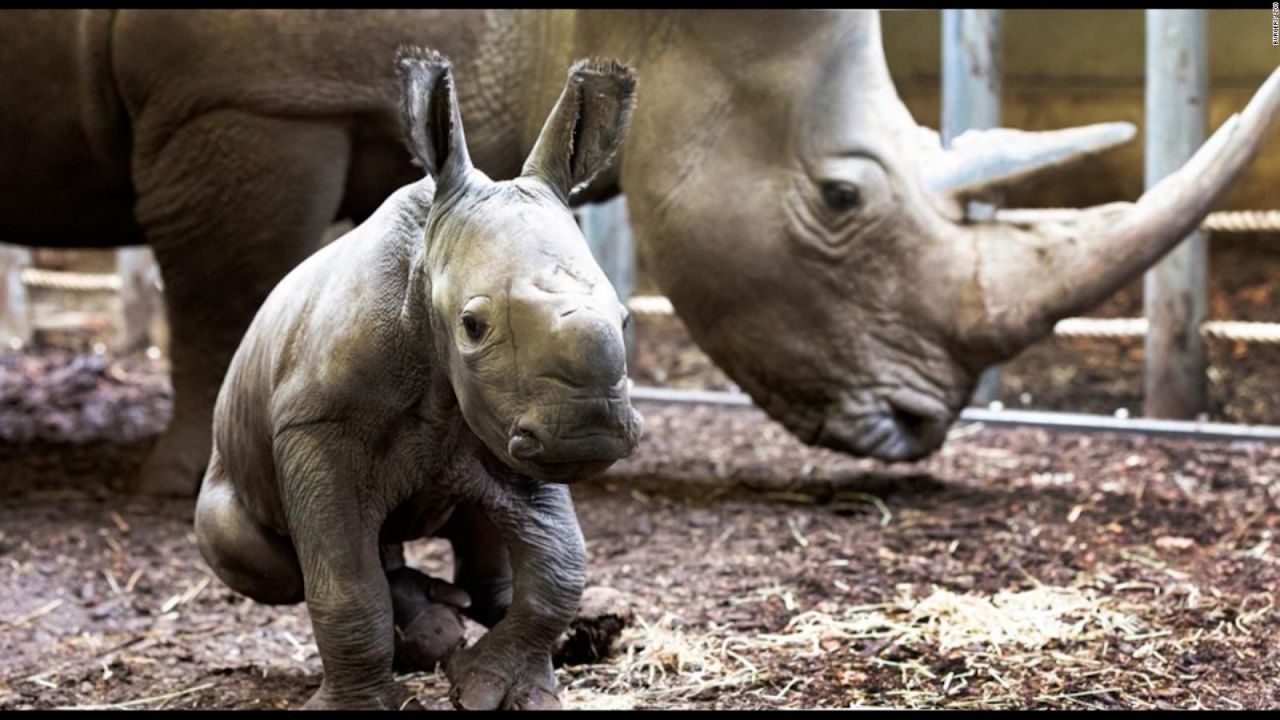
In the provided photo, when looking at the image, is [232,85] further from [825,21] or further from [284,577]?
[284,577]

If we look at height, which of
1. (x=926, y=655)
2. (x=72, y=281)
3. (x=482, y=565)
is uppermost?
(x=482, y=565)

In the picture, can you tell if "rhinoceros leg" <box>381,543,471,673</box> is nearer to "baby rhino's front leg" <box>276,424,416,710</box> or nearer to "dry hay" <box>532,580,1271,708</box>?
"dry hay" <box>532,580,1271,708</box>

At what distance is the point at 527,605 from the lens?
133 inches

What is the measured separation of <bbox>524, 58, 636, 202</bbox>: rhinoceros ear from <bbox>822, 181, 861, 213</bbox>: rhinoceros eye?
2343mm

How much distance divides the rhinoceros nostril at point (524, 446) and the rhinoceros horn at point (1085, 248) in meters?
2.96

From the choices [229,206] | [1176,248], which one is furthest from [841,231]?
[229,206]

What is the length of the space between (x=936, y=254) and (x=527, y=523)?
99.0 inches

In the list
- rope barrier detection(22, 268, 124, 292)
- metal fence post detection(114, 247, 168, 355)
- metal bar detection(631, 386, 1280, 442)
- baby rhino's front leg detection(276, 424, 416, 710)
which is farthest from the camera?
rope barrier detection(22, 268, 124, 292)

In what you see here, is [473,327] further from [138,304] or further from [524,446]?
[138,304]

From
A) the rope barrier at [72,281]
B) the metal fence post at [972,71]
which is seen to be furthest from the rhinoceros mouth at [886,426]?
the rope barrier at [72,281]

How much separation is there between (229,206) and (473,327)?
2848mm

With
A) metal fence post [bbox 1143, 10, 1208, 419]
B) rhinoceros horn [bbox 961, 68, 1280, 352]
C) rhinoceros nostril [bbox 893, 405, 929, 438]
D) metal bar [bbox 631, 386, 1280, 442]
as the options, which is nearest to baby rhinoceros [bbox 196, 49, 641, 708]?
rhinoceros nostril [bbox 893, 405, 929, 438]

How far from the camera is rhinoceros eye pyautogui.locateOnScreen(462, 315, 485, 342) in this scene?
294 centimetres

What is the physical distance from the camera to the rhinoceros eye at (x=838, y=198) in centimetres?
551
